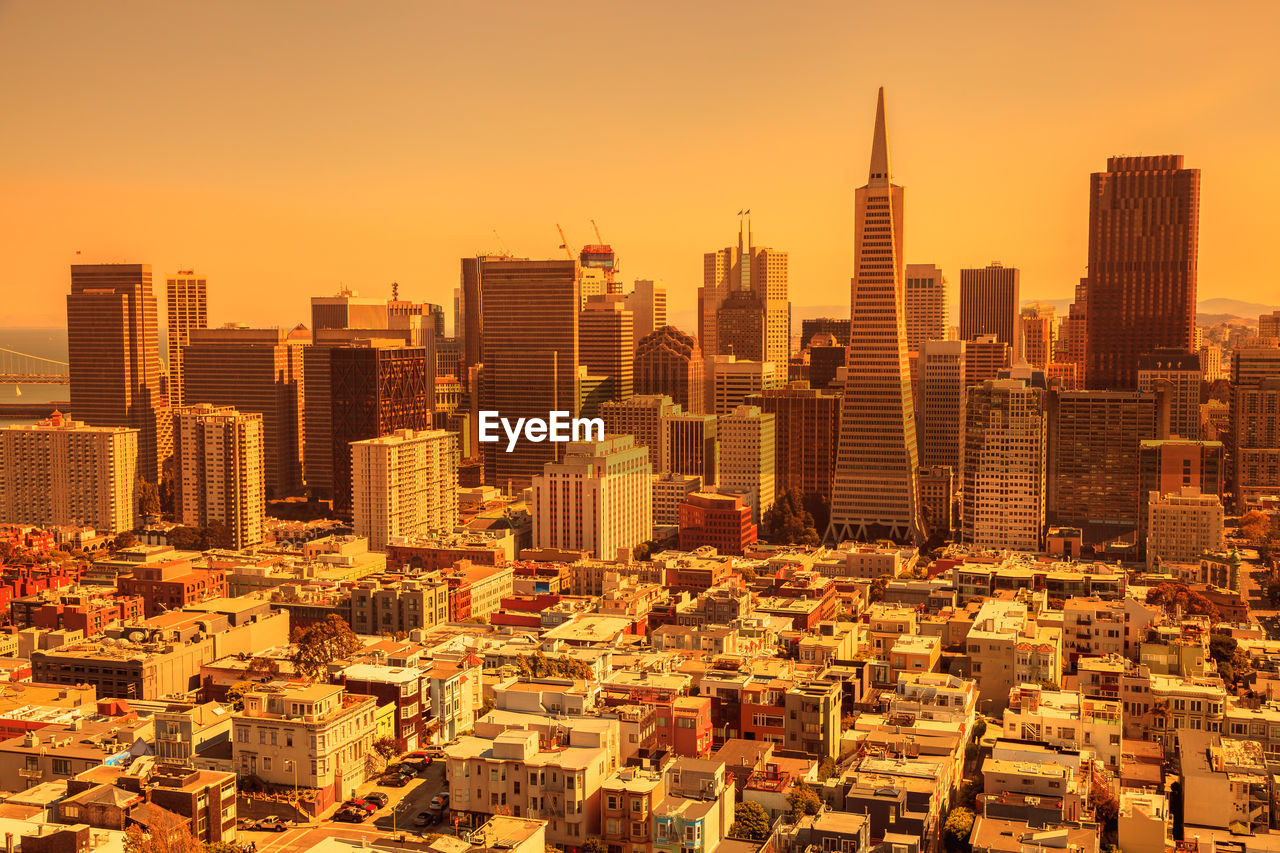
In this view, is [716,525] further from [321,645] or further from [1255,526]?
[321,645]

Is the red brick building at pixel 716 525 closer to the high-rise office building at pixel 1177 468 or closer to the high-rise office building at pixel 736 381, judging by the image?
the high-rise office building at pixel 1177 468

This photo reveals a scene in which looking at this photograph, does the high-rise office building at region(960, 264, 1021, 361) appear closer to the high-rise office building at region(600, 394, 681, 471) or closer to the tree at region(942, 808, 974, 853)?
the high-rise office building at region(600, 394, 681, 471)

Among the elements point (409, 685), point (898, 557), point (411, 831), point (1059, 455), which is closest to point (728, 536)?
point (898, 557)

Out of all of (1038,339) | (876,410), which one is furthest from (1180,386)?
(1038,339)

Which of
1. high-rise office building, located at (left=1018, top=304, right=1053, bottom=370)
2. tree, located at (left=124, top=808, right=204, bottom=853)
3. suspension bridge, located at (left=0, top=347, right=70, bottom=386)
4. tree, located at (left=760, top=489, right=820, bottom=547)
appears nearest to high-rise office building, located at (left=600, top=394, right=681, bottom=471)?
tree, located at (left=760, top=489, right=820, bottom=547)

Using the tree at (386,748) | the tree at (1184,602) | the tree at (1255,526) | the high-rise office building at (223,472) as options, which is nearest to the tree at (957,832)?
the tree at (386,748)

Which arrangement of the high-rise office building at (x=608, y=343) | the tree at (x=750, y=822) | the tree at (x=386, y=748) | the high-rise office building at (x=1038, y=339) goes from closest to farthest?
the tree at (x=750, y=822) → the tree at (x=386, y=748) → the high-rise office building at (x=608, y=343) → the high-rise office building at (x=1038, y=339)

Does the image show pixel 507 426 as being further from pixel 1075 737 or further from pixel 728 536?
pixel 1075 737
